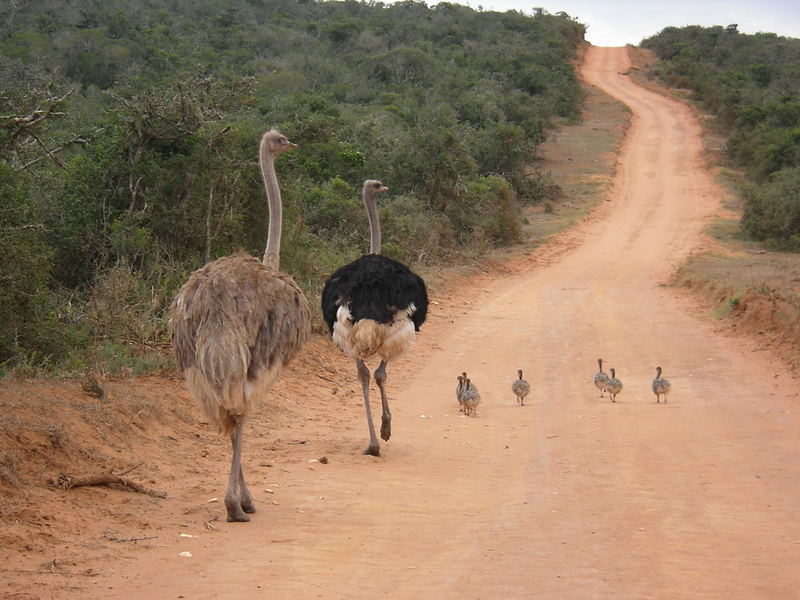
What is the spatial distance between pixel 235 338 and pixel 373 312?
2246 millimetres

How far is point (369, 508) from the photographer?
6031 millimetres

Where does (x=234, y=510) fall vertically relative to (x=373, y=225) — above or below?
below

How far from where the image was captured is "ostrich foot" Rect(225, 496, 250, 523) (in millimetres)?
5465

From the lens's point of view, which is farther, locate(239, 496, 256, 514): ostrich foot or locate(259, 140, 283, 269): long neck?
locate(259, 140, 283, 269): long neck

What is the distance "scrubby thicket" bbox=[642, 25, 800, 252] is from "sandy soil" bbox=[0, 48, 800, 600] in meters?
11.0

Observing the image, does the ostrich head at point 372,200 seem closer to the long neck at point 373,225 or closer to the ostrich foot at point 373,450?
the long neck at point 373,225

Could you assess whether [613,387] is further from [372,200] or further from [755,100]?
[755,100]

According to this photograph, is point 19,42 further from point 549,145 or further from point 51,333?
point 51,333

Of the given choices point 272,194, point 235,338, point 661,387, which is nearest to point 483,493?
point 235,338

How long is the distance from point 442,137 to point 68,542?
56.0ft

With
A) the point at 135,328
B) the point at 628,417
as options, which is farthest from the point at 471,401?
the point at 135,328

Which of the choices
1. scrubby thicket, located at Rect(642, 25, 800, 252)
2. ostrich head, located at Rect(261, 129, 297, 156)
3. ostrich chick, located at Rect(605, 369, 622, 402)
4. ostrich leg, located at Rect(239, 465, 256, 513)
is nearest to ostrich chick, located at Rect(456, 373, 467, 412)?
ostrich chick, located at Rect(605, 369, 622, 402)

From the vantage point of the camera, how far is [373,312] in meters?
7.50

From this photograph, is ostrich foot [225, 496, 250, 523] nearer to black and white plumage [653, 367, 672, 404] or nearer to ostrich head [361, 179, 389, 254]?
ostrich head [361, 179, 389, 254]
